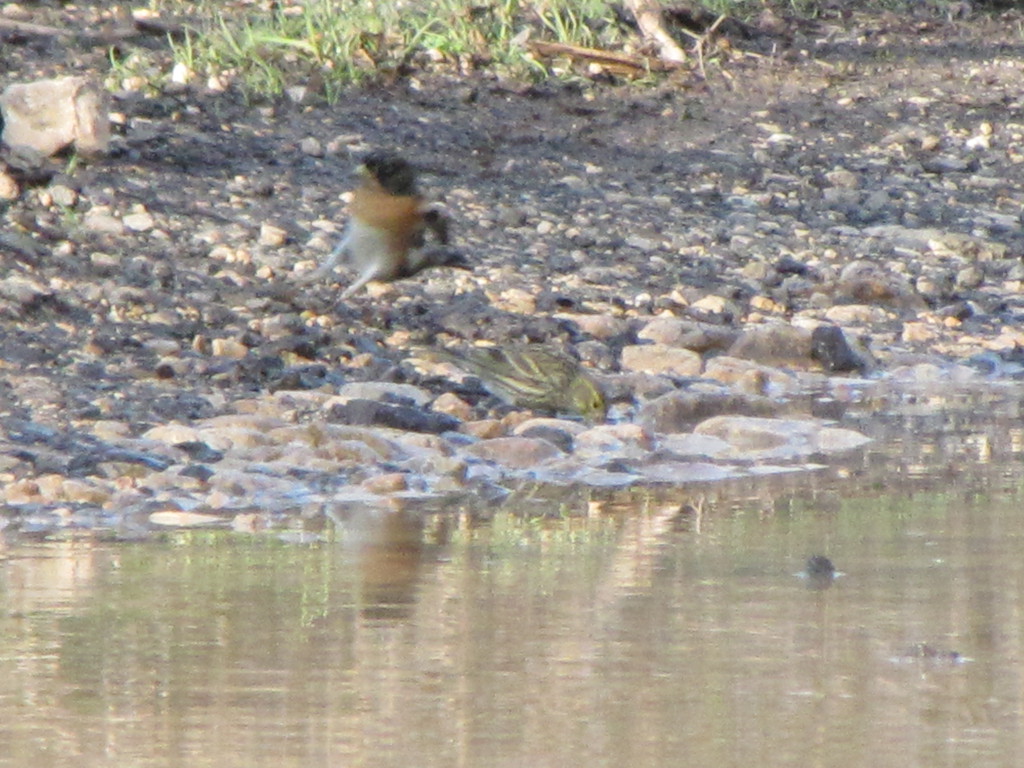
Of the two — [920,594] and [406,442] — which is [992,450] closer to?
[406,442]

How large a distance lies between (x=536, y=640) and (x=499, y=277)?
13.6ft

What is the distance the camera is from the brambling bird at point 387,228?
628 centimetres

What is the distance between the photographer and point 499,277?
7.30m

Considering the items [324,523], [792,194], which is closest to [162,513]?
[324,523]

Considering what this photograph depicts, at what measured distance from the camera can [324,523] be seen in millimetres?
4387

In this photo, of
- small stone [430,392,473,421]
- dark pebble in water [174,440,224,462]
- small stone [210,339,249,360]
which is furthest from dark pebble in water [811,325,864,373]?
dark pebble in water [174,440,224,462]

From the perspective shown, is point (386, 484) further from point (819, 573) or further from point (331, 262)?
point (331, 262)

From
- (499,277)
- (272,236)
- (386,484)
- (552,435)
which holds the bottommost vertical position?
(386,484)

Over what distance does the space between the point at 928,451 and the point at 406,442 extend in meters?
1.39

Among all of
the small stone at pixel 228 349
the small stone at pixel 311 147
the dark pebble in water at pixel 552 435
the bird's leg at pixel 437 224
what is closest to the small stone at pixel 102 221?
the small stone at pixel 228 349

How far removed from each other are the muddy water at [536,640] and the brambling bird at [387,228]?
1.83m

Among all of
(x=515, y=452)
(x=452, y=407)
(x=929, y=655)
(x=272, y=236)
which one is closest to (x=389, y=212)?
(x=452, y=407)

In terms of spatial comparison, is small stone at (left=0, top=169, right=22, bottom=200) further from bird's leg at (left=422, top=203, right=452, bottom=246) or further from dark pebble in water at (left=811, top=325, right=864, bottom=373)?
dark pebble in water at (left=811, top=325, right=864, bottom=373)

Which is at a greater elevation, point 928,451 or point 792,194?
point 792,194
